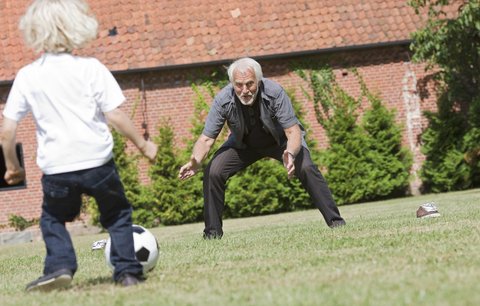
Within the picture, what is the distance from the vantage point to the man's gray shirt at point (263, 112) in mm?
9484

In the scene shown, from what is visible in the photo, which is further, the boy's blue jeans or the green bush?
the green bush

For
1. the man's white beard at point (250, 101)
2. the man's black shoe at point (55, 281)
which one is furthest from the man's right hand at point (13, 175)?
the man's white beard at point (250, 101)

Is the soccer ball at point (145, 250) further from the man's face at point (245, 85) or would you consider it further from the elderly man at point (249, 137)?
the man's face at point (245, 85)

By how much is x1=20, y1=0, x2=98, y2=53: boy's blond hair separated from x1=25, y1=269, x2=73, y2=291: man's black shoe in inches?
55.6

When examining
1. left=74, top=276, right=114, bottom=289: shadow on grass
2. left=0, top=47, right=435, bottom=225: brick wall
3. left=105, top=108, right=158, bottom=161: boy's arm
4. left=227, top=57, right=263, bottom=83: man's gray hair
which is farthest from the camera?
left=0, top=47, right=435, bottom=225: brick wall

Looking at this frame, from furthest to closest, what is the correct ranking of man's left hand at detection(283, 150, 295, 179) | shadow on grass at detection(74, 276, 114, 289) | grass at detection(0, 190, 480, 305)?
man's left hand at detection(283, 150, 295, 179), shadow on grass at detection(74, 276, 114, 289), grass at detection(0, 190, 480, 305)

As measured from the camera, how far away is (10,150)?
610 centimetres

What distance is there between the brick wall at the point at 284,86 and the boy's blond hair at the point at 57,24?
672 inches

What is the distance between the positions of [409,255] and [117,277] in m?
1.95

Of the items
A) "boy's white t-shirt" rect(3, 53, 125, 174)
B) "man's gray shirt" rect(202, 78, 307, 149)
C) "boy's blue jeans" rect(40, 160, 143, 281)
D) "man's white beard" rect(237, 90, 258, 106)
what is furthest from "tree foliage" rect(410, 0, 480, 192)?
"boy's white t-shirt" rect(3, 53, 125, 174)

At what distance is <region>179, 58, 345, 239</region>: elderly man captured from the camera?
9.40 metres

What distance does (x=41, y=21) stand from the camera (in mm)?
5812

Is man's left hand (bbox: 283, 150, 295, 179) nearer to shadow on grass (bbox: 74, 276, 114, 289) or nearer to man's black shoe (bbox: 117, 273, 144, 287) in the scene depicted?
shadow on grass (bbox: 74, 276, 114, 289)

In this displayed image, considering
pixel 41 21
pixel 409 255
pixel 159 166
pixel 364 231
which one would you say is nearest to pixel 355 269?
pixel 409 255
